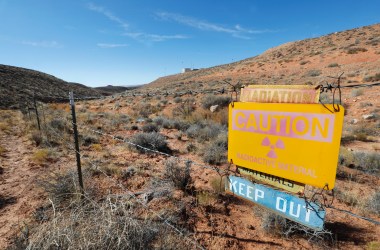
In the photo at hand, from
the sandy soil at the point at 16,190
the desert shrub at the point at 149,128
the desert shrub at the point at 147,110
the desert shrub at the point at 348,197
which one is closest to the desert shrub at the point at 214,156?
the desert shrub at the point at 348,197

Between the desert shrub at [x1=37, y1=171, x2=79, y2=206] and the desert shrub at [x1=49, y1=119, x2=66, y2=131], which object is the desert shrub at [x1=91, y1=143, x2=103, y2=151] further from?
the desert shrub at [x1=37, y1=171, x2=79, y2=206]

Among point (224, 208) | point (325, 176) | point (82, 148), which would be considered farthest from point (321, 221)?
point (82, 148)

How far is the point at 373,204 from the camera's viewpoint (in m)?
4.41

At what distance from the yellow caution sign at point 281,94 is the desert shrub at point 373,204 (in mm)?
4056

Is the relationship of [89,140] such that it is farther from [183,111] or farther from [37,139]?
[183,111]

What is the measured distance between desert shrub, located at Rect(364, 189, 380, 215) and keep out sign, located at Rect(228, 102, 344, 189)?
12.7 ft

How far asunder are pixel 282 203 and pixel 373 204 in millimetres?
3848

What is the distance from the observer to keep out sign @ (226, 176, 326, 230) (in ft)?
5.47

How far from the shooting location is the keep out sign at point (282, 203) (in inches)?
65.6

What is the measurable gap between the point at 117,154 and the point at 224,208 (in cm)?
478

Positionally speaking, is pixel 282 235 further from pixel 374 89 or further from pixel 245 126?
pixel 374 89

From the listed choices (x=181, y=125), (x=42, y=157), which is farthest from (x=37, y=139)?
(x=181, y=125)

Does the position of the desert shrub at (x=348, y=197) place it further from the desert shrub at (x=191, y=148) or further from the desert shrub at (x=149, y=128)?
the desert shrub at (x=149, y=128)

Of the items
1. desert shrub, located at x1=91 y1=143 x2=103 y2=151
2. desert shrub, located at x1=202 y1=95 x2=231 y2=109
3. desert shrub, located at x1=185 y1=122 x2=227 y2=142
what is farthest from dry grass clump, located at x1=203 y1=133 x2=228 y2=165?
desert shrub, located at x1=202 y1=95 x2=231 y2=109
